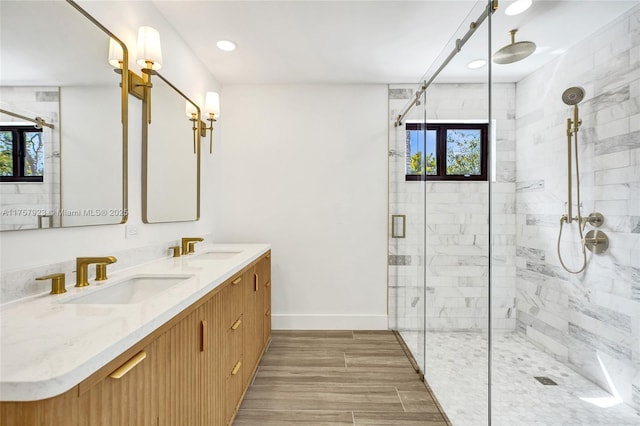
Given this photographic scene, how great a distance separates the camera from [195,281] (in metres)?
1.33

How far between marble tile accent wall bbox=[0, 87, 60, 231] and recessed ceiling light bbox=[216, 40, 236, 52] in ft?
4.71

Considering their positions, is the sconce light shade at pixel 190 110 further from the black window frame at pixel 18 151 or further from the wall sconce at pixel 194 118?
the black window frame at pixel 18 151

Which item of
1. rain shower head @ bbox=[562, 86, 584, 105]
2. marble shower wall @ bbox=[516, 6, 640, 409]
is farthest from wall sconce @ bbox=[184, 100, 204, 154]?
rain shower head @ bbox=[562, 86, 584, 105]

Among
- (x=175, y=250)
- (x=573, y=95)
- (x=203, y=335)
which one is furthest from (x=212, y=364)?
(x=573, y=95)

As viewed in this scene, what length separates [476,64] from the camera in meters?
1.56

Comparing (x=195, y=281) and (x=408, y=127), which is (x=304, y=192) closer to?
(x=408, y=127)

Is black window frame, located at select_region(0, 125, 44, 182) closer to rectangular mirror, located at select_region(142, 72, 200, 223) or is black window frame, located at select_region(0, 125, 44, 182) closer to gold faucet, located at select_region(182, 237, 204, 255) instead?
rectangular mirror, located at select_region(142, 72, 200, 223)

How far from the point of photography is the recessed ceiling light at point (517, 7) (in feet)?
4.57

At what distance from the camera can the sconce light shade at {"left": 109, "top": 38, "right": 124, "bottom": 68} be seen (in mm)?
1559

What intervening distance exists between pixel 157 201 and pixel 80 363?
154cm

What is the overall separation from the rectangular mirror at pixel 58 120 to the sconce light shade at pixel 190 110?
750 millimetres

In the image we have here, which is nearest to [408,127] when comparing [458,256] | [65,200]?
[458,256]

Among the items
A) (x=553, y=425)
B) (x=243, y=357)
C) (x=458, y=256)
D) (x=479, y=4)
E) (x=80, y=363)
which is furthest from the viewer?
(x=243, y=357)

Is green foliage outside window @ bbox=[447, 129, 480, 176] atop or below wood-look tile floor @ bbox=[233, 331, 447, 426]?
atop
